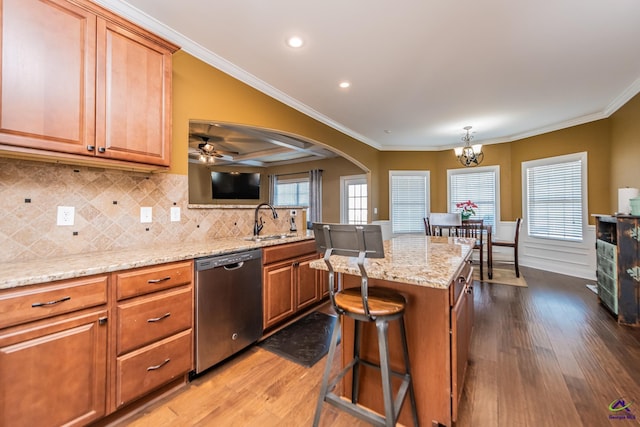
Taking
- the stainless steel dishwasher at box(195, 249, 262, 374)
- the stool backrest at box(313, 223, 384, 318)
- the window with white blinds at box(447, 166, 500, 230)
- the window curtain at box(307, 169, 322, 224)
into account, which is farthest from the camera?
the window curtain at box(307, 169, 322, 224)

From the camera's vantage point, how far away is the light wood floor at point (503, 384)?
57.9 inches

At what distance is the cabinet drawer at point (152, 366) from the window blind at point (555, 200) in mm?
6001

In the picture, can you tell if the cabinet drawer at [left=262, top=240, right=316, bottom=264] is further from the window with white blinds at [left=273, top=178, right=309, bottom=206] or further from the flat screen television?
the window with white blinds at [left=273, top=178, right=309, bottom=206]

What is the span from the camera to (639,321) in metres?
2.54

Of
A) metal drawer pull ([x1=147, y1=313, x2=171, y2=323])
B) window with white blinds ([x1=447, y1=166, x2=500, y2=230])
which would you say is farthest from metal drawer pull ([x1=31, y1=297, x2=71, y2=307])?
window with white blinds ([x1=447, y1=166, x2=500, y2=230])

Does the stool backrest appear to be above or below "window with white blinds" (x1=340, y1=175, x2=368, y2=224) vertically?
below

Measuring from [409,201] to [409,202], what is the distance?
0.02 meters

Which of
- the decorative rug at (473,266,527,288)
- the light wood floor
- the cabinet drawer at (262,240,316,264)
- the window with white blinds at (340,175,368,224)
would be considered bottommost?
the light wood floor

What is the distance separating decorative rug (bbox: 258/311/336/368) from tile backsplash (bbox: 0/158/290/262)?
3.83 feet

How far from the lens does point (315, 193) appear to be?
22.6 ft

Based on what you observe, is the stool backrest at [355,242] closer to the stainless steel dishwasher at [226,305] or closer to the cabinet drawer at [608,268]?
the stainless steel dishwasher at [226,305]

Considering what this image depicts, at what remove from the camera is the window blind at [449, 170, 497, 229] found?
5.63 meters

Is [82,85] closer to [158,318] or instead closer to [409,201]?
[158,318]

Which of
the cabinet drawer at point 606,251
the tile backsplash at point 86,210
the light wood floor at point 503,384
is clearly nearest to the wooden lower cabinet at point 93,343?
the light wood floor at point 503,384
